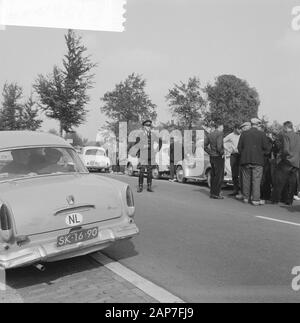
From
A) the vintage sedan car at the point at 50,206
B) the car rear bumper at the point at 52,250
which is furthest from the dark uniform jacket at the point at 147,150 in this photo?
the car rear bumper at the point at 52,250

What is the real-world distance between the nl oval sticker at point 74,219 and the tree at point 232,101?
106 ft

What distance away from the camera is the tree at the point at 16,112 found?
38844 mm

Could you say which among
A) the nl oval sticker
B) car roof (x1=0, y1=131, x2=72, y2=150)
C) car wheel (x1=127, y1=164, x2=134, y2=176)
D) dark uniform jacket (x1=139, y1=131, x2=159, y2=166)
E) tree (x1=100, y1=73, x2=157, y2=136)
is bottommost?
car wheel (x1=127, y1=164, x2=134, y2=176)

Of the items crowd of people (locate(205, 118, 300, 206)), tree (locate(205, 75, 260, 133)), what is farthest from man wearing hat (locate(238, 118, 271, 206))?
tree (locate(205, 75, 260, 133))

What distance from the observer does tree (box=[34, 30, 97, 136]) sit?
3164 cm

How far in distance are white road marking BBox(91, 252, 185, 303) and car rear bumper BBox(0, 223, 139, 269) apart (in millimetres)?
338

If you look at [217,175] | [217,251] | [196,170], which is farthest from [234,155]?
[217,251]

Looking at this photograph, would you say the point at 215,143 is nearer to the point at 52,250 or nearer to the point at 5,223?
the point at 52,250

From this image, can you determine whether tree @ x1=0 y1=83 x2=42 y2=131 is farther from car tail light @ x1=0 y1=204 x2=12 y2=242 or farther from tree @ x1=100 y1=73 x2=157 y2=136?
car tail light @ x1=0 y1=204 x2=12 y2=242

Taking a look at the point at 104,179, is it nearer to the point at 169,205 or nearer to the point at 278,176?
the point at 169,205

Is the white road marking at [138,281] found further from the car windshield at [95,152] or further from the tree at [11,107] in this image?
the tree at [11,107]

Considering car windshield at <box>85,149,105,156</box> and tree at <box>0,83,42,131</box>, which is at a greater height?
tree at <box>0,83,42,131</box>
